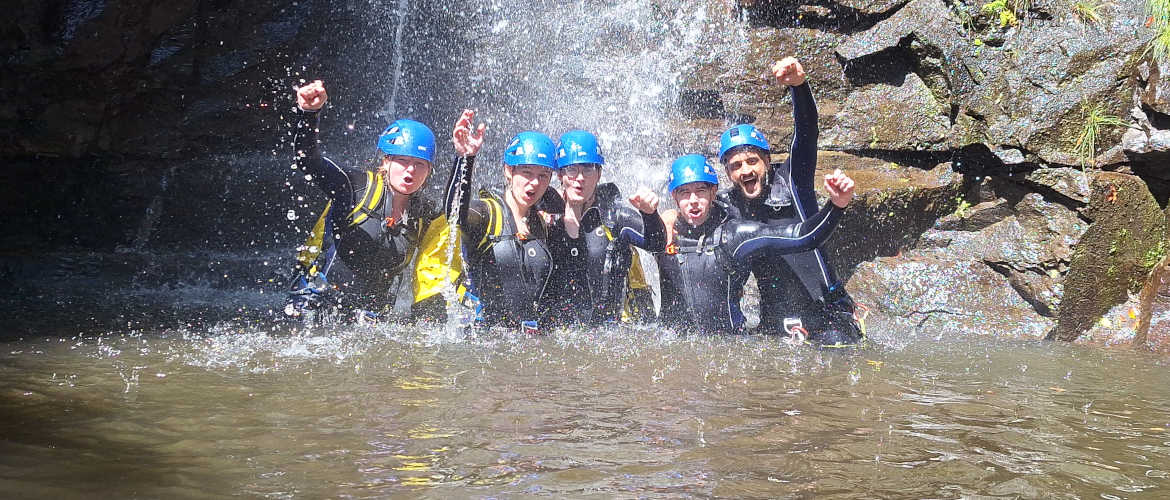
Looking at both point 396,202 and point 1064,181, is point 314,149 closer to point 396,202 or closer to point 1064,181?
point 396,202

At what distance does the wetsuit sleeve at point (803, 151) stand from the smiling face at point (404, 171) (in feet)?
7.86

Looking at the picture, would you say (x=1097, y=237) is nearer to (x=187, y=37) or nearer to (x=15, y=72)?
(x=187, y=37)

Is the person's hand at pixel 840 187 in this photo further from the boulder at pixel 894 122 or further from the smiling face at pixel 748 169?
the boulder at pixel 894 122

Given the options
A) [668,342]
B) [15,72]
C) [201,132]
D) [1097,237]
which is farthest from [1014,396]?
[15,72]

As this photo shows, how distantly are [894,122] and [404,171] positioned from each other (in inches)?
174

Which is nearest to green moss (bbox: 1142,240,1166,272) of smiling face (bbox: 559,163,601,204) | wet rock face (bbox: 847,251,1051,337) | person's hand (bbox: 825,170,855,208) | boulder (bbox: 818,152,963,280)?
wet rock face (bbox: 847,251,1051,337)

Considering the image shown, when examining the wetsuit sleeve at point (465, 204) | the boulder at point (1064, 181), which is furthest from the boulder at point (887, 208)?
the wetsuit sleeve at point (465, 204)

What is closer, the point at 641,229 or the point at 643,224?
the point at 643,224

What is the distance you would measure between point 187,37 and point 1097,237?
321 inches

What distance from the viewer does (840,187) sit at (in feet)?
15.4

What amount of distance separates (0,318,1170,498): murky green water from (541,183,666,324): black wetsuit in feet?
2.44

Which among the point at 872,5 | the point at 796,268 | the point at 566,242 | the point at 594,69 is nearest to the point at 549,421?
the point at 566,242

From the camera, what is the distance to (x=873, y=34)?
7594 millimetres

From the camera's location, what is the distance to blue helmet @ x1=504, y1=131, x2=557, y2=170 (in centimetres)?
Answer: 525
